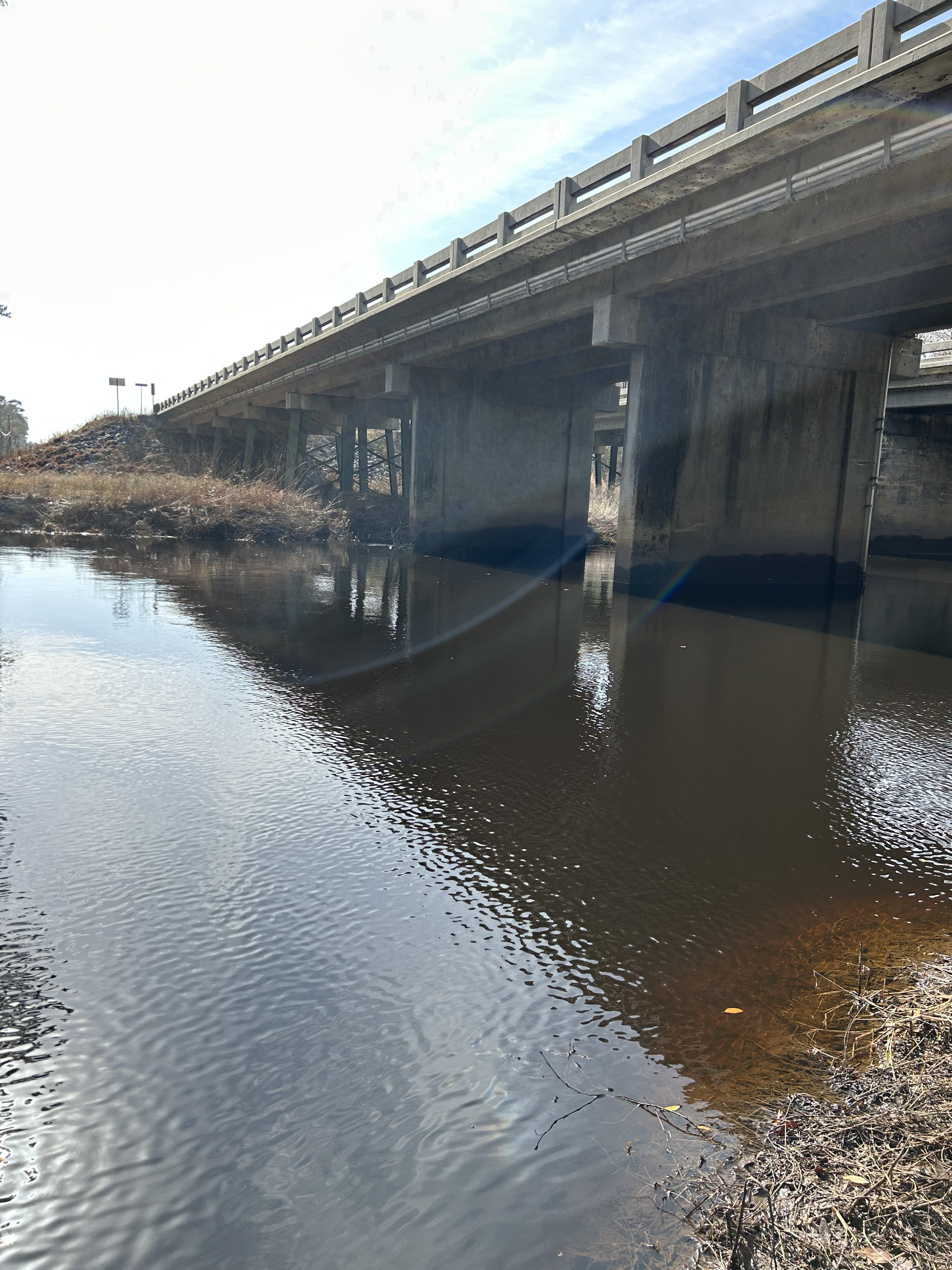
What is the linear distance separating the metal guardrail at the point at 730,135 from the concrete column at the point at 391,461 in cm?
1853

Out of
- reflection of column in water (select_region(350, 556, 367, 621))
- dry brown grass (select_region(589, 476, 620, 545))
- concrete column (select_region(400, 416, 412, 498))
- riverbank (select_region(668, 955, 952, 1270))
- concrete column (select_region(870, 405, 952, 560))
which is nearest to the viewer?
riverbank (select_region(668, 955, 952, 1270))

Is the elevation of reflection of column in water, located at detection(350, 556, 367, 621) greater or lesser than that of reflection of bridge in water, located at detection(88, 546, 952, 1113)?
greater

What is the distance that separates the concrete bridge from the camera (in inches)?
473

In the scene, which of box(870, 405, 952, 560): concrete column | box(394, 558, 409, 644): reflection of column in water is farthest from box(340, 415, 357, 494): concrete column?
box(870, 405, 952, 560): concrete column

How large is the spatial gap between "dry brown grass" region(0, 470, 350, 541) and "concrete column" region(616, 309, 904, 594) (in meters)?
12.9

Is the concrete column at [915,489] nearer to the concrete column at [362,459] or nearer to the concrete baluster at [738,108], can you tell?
the concrete column at [362,459]

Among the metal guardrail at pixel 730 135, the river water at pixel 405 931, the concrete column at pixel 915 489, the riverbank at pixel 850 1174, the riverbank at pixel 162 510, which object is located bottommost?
the river water at pixel 405 931

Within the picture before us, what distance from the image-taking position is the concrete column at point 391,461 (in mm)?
41094

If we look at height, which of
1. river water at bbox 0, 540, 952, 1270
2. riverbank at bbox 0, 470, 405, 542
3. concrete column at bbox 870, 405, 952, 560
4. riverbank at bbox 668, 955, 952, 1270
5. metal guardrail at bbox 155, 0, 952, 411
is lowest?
river water at bbox 0, 540, 952, 1270

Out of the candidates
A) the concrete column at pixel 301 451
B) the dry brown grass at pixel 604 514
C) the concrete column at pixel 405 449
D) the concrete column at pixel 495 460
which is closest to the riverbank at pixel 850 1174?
the concrete column at pixel 495 460

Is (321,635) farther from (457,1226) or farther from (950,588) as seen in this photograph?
(950,588)

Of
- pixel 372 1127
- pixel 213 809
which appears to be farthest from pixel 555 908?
pixel 213 809

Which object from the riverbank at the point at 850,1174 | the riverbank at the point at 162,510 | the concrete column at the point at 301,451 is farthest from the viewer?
the concrete column at the point at 301,451

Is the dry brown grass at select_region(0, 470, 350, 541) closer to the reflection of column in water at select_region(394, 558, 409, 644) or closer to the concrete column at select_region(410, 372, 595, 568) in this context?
the concrete column at select_region(410, 372, 595, 568)
